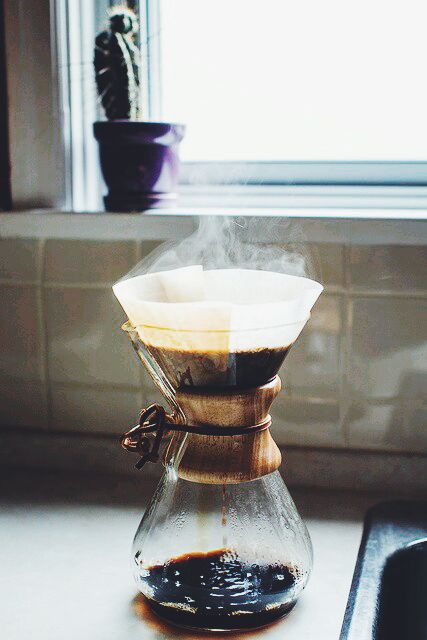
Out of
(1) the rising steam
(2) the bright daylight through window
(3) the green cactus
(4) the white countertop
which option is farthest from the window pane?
(4) the white countertop

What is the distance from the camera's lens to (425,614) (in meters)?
0.84

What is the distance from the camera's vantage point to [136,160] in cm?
112

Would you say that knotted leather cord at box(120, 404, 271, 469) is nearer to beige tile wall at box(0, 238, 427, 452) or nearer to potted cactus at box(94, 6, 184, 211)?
beige tile wall at box(0, 238, 427, 452)

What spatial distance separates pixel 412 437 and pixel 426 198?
13.8 inches

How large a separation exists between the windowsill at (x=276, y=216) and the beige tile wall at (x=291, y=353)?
15 millimetres

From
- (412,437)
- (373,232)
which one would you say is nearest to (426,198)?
(373,232)

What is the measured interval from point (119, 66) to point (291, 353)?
441 millimetres

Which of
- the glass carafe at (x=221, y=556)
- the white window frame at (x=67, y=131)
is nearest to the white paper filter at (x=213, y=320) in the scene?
the glass carafe at (x=221, y=556)

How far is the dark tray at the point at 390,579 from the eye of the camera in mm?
722

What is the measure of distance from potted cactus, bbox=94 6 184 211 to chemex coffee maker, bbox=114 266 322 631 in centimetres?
41

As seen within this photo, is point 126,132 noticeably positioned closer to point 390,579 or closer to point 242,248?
point 242,248

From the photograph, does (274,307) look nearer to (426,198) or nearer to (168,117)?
(426,198)

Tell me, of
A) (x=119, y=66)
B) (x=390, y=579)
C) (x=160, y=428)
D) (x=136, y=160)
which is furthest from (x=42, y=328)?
(x=390, y=579)

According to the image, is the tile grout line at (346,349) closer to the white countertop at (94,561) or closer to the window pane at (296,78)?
the white countertop at (94,561)
